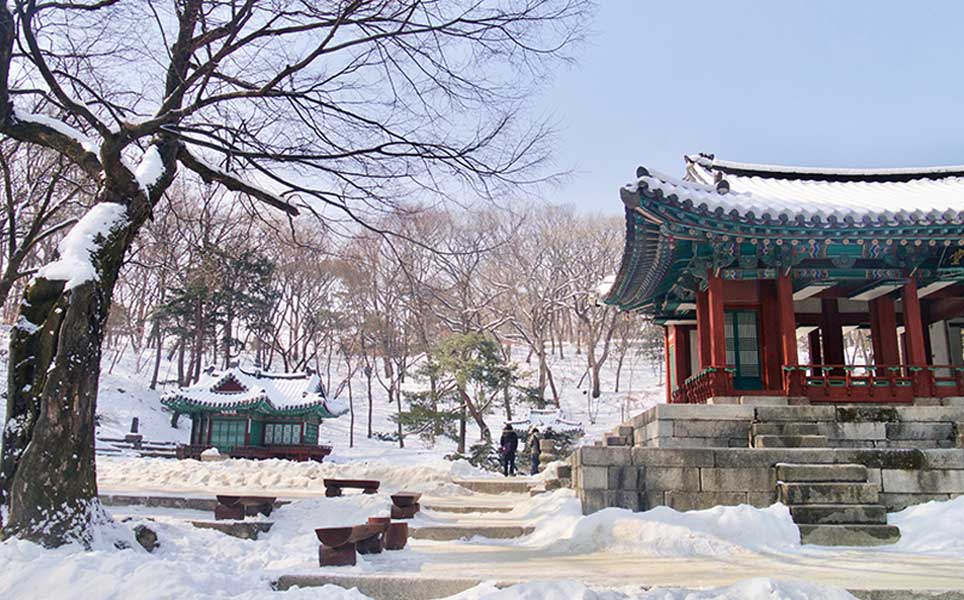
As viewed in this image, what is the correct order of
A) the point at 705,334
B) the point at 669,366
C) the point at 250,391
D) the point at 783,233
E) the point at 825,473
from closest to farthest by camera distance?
the point at 825,473, the point at 783,233, the point at 705,334, the point at 669,366, the point at 250,391

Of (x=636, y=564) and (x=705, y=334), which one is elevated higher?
(x=705, y=334)

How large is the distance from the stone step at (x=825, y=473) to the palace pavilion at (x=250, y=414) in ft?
71.4

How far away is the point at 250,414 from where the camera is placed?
27375mm

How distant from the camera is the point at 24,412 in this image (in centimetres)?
623

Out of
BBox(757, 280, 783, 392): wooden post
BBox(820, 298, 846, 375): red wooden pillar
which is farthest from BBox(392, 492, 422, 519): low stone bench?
BBox(820, 298, 846, 375): red wooden pillar

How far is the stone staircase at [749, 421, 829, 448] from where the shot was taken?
8852mm

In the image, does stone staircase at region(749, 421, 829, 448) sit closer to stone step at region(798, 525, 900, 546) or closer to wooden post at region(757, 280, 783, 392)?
stone step at region(798, 525, 900, 546)

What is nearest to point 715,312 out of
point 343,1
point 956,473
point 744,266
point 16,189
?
point 744,266

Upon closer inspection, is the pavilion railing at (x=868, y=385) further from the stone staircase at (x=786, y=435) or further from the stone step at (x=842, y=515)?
the stone step at (x=842, y=515)

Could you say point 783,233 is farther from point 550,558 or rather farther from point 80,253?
point 80,253

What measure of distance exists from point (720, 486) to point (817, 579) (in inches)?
106

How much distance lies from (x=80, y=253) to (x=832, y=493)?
26.8 ft

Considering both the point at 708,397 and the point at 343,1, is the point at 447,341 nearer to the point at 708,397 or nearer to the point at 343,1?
the point at 708,397

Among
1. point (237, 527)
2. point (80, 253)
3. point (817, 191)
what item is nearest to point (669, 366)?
point (817, 191)
